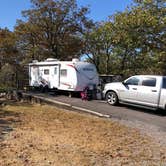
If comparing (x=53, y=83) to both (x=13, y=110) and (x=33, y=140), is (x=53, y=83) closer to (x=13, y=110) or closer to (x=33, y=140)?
(x=13, y=110)

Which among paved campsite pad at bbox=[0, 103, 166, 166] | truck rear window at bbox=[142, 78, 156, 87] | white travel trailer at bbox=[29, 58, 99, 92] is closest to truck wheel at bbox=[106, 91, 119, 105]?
truck rear window at bbox=[142, 78, 156, 87]

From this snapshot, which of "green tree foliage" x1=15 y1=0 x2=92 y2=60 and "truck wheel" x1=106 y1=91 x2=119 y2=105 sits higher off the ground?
"green tree foliage" x1=15 y1=0 x2=92 y2=60

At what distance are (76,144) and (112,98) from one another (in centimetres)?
834

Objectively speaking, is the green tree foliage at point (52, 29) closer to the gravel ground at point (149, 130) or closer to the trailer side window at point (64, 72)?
the trailer side window at point (64, 72)

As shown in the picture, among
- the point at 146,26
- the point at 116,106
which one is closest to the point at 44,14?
the point at 146,26

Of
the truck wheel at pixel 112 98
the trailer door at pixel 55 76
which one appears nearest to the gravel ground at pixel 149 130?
the truck wheel at pixel 112 98

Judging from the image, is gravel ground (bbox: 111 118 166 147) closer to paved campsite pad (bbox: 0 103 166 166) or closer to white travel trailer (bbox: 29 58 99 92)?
paved campsite pad (bbox: 0 103 166 166)

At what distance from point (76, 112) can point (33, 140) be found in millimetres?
5812

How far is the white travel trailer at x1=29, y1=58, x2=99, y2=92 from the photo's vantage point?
20.6 metres

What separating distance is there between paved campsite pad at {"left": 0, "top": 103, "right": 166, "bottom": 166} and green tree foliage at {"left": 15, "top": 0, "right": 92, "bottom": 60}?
21133mm

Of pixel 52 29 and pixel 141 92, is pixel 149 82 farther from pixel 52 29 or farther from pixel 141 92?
pixel 52 29

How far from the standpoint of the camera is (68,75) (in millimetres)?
21094

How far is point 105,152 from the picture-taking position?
25.9ft

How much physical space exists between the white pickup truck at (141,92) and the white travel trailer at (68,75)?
4.06m
